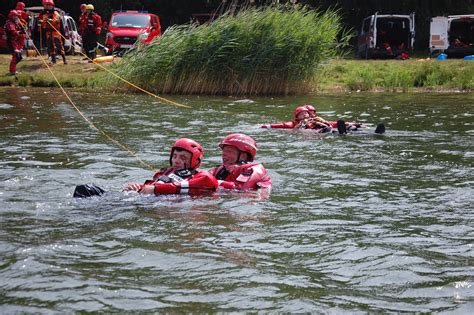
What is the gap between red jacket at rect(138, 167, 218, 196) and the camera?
1050 centimetres

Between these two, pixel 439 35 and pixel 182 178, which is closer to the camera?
pixel 182 178

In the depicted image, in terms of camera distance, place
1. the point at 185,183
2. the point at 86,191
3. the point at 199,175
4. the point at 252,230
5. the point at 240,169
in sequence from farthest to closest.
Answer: the point at 240,169
the point at 199,175
the point at 185,183
the point at 86,191
the point at 252,230

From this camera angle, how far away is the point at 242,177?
36.8 ft

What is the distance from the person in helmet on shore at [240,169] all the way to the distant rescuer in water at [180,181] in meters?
0.39

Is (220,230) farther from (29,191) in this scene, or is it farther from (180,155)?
(29,191)

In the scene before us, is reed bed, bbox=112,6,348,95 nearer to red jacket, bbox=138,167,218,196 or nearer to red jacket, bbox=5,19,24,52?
red jacket, bbox=5,19,24,52

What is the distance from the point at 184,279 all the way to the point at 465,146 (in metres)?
9.61

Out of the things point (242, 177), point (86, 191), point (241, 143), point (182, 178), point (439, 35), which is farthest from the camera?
point (439, 35)

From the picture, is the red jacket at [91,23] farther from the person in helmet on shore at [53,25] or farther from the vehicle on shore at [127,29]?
the vehicle on shore at [127,29]

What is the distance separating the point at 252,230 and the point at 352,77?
74.3 feet

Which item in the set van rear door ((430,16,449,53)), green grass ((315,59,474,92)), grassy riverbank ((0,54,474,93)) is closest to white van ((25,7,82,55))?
grassy riverbank ((0,54,474,93))

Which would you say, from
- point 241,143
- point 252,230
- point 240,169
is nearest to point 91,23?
point 241,143

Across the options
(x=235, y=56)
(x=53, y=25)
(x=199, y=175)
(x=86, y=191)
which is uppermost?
(x=53, y=25)

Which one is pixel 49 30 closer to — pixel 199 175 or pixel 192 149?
pixel 192 149
